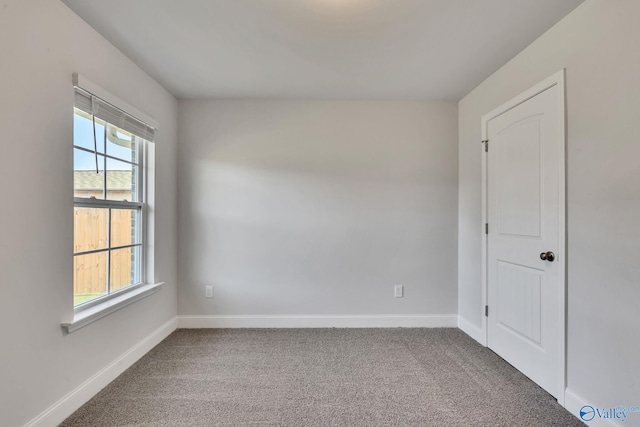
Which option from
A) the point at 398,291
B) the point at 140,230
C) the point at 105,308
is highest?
the point at 140,230

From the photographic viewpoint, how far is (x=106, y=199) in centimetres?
204

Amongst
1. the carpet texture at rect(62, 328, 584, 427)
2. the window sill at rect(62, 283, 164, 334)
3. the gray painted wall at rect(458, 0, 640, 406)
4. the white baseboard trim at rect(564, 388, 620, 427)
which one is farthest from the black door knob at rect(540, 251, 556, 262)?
the window sill at rect(62, 283, 164, 334)

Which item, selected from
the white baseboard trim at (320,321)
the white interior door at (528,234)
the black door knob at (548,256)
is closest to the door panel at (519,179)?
the white interior door at (528,234)

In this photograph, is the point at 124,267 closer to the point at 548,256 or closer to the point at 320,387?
the point at 320,387

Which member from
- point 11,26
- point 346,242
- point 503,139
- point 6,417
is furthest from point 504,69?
point 6,417

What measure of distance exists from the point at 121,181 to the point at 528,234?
3.06 metres

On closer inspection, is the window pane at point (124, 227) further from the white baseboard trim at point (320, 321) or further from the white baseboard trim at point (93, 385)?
the white baseboard trim at point (320, 321)

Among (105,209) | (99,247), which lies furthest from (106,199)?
(99,247)

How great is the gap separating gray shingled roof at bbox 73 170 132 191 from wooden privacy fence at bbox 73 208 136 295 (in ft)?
0.50

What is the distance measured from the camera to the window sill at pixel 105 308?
166cm

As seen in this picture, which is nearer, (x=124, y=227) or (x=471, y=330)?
(x=124, y=227)

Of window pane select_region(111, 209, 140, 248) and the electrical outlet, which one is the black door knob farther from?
window pane select_region(111, 209, 140, 248)

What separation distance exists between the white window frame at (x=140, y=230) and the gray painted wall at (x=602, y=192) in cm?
290

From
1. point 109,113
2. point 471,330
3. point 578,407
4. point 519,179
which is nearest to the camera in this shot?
point 578,407
